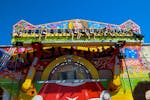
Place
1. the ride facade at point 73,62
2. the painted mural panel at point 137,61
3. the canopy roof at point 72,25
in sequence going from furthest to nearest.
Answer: the painted mural panel at point 137,61 → the canopy roof at point 72,25 → the ride facade at point 73,62

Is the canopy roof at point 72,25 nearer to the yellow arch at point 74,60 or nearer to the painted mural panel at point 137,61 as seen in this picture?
the painted mural panel at point 137,61

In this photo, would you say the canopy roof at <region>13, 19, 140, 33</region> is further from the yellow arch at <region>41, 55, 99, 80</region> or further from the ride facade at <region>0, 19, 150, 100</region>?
the yellow arch at <region>41, 55, 99, 80</region>

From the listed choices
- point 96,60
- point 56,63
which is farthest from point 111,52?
point 56,63

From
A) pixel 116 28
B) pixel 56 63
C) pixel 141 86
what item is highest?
pixel 116 28

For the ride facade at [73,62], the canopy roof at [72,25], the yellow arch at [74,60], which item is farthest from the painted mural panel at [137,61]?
the yellow arch at [74,60]

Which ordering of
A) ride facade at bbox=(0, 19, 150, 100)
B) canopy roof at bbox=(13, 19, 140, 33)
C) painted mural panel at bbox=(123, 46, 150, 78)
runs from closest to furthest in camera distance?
1. ride facade at bbox=(0, 19, 150, 100)
2. canopy roof at bbox=(13, 19, 140, 33)
3. painted mural panel at bbox=(123, 46, 150, 78)

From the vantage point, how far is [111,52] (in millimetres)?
18906

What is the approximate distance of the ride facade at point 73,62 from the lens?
17.7m

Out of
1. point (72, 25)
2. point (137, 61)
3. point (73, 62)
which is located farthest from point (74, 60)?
point (137, 61)

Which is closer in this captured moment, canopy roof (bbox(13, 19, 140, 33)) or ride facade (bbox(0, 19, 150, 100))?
ride facade (bbox(0, 19, 150, 100))

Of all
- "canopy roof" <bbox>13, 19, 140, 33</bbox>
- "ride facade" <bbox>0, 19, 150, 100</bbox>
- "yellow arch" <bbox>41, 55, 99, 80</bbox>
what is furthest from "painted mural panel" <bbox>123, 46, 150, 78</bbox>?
"yellow arch" <bbox>41, 55, 99, 80</bbox>

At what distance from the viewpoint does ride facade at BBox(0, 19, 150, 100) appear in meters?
17.7

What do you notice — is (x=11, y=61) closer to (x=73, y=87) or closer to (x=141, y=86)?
(x=73, y=87)

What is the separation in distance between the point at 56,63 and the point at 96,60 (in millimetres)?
2485
